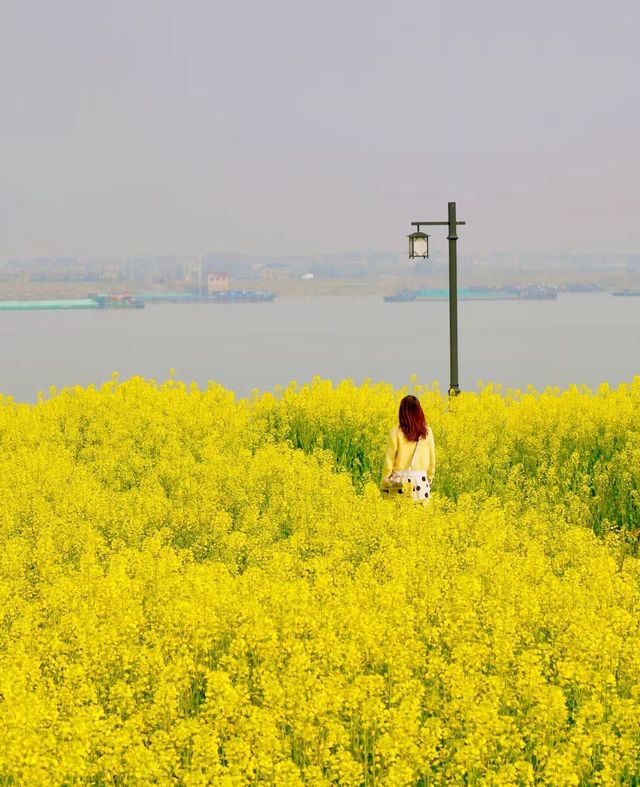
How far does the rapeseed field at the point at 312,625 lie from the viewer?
→ 15.5ft

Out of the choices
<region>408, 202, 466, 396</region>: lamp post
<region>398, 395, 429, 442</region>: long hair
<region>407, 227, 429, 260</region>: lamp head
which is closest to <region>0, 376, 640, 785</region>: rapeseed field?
<region>398, 395, 429, 442</region>: long hair

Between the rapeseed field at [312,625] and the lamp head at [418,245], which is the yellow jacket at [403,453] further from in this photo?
the lamp head at [418,245]

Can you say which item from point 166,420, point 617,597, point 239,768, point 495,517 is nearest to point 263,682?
point 239,768

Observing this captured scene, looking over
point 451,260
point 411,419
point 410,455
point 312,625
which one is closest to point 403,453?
point 410,455

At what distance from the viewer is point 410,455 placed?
10070mm

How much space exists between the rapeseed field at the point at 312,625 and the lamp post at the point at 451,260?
13.4 ft

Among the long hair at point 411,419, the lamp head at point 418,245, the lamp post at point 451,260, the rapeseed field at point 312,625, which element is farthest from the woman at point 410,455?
the lamp head at point 418,245

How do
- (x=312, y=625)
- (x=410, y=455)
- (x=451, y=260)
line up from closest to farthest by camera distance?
1. (x=312, y=625)
2. (x=410, y=455)
3. (x=451, y=260)

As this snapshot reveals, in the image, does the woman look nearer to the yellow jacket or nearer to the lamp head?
the yellow jacket

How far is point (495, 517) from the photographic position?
858 centimetres

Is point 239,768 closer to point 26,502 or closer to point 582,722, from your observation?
point 582,722

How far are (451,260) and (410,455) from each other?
7.21 meters

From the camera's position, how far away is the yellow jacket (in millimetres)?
10055

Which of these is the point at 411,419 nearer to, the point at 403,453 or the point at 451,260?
the point at 403,453
